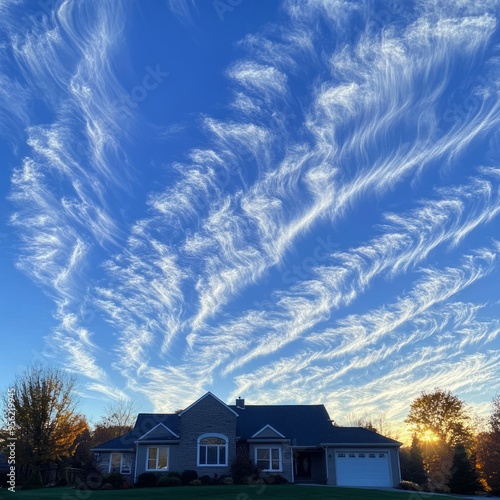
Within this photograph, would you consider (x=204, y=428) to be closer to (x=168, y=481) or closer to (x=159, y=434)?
(x=159, y=434)

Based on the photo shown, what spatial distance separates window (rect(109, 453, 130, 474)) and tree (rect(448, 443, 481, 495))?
23.9 meters

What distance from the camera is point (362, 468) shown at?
36406 millimetres

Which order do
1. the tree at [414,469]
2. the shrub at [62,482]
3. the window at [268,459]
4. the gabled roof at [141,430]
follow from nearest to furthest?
the window at [268,459] → the gabled roof at [141,430] → the shrub at [62,482] → the tree at [414,469]

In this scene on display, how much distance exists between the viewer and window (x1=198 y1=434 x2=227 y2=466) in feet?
119

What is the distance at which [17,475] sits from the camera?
1599 inches

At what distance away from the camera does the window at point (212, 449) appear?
36.3m

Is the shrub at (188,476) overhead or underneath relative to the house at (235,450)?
underneath

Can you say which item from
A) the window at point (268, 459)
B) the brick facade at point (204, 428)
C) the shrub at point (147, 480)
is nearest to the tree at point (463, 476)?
the window at point (268, 459)

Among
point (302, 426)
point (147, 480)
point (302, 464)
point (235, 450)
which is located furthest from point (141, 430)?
point (302, 426)

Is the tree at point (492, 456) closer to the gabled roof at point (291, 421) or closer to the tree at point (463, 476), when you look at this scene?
the tree at point (463, 476)

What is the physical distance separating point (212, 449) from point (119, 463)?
7.14 metres

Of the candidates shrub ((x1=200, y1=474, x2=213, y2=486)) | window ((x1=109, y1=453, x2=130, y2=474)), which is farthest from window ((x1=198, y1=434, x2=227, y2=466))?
window ((x1=109, y1=453, x2=130, y2=474))

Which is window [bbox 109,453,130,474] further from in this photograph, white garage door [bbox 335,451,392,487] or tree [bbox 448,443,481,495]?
tree [bbox 448,443,481,495]

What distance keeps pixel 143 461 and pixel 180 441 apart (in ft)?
9.78
